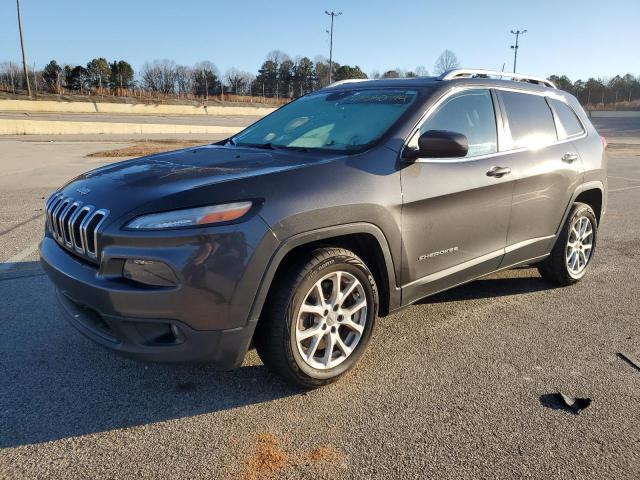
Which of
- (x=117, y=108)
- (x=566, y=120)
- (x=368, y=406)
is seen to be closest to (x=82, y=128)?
(x=117, y=108)

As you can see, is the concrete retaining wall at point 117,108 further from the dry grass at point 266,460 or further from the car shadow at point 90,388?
the dry grass at point 266,460

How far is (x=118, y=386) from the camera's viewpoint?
9.95ft

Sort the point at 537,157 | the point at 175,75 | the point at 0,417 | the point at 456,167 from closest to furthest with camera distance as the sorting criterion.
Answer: the point at 0,417 → the point at 456,167 → the point at 537,157 → the point at 175,75

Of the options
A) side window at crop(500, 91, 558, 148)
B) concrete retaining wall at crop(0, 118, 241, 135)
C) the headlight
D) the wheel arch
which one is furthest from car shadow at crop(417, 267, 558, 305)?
concrete retaining wall at crop(0, 118, 241, 135)

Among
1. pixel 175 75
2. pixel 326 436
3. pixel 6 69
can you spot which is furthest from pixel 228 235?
pixel 175 75

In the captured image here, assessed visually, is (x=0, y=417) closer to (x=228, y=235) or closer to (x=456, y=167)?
(x=228, y=235)

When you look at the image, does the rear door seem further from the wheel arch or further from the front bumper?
the front bumper

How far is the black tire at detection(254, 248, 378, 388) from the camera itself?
2.77 m

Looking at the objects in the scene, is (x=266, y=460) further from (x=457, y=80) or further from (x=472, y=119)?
(x=457, y=80)

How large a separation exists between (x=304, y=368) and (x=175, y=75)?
282 ft

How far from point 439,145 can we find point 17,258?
447 cm

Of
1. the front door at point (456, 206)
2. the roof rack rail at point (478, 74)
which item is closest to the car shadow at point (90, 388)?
the front door at point (456, 206)

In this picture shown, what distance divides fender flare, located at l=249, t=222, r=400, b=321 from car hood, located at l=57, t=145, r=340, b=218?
1.25ft

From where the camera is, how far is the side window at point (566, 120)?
4695mm
